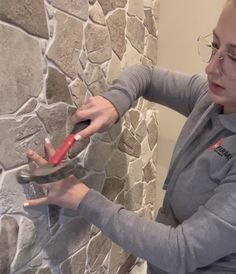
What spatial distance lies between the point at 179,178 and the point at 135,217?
193 mm

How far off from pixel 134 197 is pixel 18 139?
39.4 inches

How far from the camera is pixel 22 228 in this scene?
1.12 meters

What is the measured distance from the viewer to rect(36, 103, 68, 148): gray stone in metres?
1.14

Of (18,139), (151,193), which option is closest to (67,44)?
(18,139)

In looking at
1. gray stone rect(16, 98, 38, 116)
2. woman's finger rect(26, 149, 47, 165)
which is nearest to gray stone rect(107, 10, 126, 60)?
gray stone rect(16, 98, 38, 116)

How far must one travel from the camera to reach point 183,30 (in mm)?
2029

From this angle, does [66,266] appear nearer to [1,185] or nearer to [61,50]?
[1,185]

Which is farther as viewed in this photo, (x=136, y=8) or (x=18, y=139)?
(x=136, y=8)

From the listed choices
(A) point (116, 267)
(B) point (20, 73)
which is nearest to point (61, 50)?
(B) point (20, 73)

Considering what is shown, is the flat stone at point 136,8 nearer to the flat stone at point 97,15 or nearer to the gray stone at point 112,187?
A: the flat stone at point 97,15

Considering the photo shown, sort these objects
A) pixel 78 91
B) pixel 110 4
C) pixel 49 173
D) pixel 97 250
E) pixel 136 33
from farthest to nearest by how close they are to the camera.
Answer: pixel 136 33 → pixel 97 250 → pixel 110 4 → pixel 78 91 → pixel 49 173

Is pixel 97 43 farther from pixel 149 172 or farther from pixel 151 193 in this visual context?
pixel 151 193

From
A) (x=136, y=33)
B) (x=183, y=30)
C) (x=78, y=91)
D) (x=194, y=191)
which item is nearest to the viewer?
(x=194, y=191)

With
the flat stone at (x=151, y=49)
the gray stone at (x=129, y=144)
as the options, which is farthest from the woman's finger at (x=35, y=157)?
the flat stone at (x=151, y=49)
